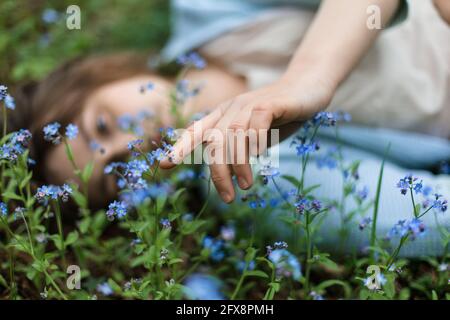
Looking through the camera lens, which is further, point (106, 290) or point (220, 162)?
point (106, 290)

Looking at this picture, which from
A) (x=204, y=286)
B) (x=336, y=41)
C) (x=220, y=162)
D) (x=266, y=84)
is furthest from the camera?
(x=266, y=84)

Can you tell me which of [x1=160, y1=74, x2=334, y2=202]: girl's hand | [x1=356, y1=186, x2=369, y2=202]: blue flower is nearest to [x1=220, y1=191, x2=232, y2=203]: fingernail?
[x1=160, y1=74, x2=334, y2=202]: girl's hand

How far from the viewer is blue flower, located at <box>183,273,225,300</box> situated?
162cm

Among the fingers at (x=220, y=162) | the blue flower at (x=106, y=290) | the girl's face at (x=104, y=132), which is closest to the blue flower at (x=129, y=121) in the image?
the girl's face at (x=104, y=132)

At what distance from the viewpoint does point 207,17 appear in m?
2.80

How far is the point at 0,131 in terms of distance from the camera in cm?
218

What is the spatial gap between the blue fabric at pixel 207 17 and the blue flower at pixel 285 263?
142cm

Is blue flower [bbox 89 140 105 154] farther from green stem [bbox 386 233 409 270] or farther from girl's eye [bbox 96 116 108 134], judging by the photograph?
green stem [bbox 386 233 409 270]

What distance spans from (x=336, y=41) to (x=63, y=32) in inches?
83.2

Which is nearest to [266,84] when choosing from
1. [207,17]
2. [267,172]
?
[207,17]

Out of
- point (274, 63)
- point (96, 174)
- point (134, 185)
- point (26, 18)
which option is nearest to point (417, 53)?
point (274, 63)

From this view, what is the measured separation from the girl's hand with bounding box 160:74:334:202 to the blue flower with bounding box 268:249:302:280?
0.68 feet

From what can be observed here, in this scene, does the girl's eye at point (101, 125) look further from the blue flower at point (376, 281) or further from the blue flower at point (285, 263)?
the blue flower at point (376, 281)

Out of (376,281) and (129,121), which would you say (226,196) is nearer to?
(376,281)
